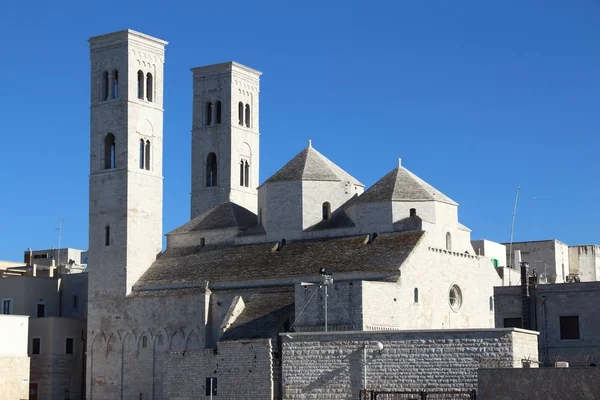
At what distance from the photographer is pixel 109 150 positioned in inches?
2382

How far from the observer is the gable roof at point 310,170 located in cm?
5562

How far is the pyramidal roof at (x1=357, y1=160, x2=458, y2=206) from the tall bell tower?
12.1m

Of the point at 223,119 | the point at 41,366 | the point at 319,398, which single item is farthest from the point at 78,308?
the point at 319,398

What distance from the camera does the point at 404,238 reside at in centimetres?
5034

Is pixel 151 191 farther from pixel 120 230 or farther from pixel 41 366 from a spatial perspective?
pixel 41 366

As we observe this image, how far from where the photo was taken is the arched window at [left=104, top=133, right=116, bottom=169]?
60.1 m

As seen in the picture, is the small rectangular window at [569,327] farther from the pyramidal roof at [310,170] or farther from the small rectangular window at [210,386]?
the small rectangular window at [210,386]

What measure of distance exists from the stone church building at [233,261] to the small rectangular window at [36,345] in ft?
12.2

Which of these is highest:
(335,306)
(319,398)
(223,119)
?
(223,119)

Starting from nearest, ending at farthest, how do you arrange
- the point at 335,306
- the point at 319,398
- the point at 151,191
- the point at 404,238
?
the point at 319,398 → the point at 335,306 → the point at 404,238 → the point at 151,191

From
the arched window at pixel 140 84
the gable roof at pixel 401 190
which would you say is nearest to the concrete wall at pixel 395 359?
the gable roof at pixel 401 190

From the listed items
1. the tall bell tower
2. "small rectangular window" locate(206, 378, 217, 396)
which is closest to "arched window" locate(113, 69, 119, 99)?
the tall bell tower

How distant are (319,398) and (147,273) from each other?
19379 millimetres

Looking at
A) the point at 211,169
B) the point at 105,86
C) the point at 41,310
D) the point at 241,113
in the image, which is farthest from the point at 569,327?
the point at 41,310
